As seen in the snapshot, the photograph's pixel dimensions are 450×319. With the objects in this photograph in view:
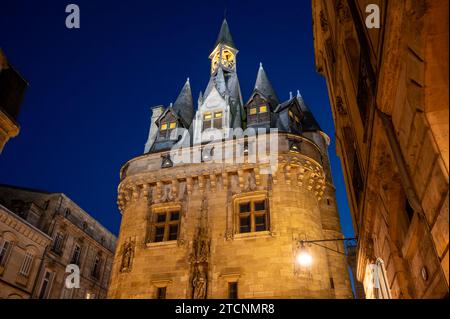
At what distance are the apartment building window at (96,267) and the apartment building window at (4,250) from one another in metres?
9.25

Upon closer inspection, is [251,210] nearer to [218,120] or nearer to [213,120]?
[218,120]

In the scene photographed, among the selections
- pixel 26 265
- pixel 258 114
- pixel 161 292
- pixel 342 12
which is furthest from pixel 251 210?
pixel 26 265

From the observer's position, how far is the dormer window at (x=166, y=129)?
21.2 metres

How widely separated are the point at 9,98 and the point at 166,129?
11805 millimetres

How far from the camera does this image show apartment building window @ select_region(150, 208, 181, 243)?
1647 centimetres

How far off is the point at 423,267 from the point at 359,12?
525 centimetres

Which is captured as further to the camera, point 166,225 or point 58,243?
point 58,243

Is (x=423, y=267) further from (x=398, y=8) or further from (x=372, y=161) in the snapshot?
(x=398, y=8)

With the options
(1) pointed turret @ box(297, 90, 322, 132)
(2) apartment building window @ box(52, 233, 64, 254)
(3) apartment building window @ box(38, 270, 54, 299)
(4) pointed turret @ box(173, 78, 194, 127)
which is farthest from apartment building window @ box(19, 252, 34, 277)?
(1) pointed turret @ box(297, 90, 322, 132)

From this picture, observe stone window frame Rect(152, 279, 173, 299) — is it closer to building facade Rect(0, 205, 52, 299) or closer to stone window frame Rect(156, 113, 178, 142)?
stone window frame Rect(156, 113, 178, 142)

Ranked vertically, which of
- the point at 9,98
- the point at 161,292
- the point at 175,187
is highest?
the point at 175,187

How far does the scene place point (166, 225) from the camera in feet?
55.0

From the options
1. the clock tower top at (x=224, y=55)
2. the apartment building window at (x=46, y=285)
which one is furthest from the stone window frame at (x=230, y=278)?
the clock tower top at (x=224, y=55)
